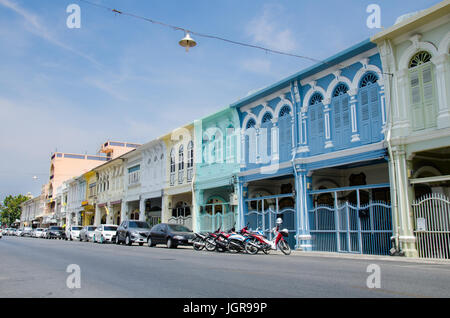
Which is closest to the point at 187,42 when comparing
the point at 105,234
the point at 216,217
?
the point at 216,217

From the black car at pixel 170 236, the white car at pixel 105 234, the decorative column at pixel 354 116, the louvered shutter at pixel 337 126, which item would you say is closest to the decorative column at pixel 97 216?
the white car at pixel 105 234

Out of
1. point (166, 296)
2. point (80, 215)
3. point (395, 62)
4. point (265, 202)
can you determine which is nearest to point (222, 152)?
point (265, 202)

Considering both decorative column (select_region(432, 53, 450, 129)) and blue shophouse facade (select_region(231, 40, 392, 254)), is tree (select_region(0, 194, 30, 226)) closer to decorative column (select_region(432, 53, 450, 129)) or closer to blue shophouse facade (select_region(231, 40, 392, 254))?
blue shophouse facade (select_region(231, 40, 392, 254))

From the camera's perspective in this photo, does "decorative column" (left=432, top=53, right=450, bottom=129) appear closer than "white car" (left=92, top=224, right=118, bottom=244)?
Yes

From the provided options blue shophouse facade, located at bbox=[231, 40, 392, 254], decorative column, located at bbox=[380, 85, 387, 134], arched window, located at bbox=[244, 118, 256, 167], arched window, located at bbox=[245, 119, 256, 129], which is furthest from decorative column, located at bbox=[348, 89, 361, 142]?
arched window, located at bbox=[245, 119, 256, 129]

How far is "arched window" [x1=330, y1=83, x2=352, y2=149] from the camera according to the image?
17.9 meters

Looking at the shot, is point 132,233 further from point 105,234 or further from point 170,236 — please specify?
point 105,234

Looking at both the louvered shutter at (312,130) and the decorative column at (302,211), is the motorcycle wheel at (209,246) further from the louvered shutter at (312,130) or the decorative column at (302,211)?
the louvered shutter at (312,130)

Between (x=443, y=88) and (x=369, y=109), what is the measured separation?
9.79ft

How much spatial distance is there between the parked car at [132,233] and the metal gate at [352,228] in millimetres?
11295

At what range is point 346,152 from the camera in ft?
57.6

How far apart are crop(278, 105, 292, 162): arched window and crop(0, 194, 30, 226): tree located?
3784 inches

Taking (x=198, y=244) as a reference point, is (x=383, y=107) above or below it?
above
